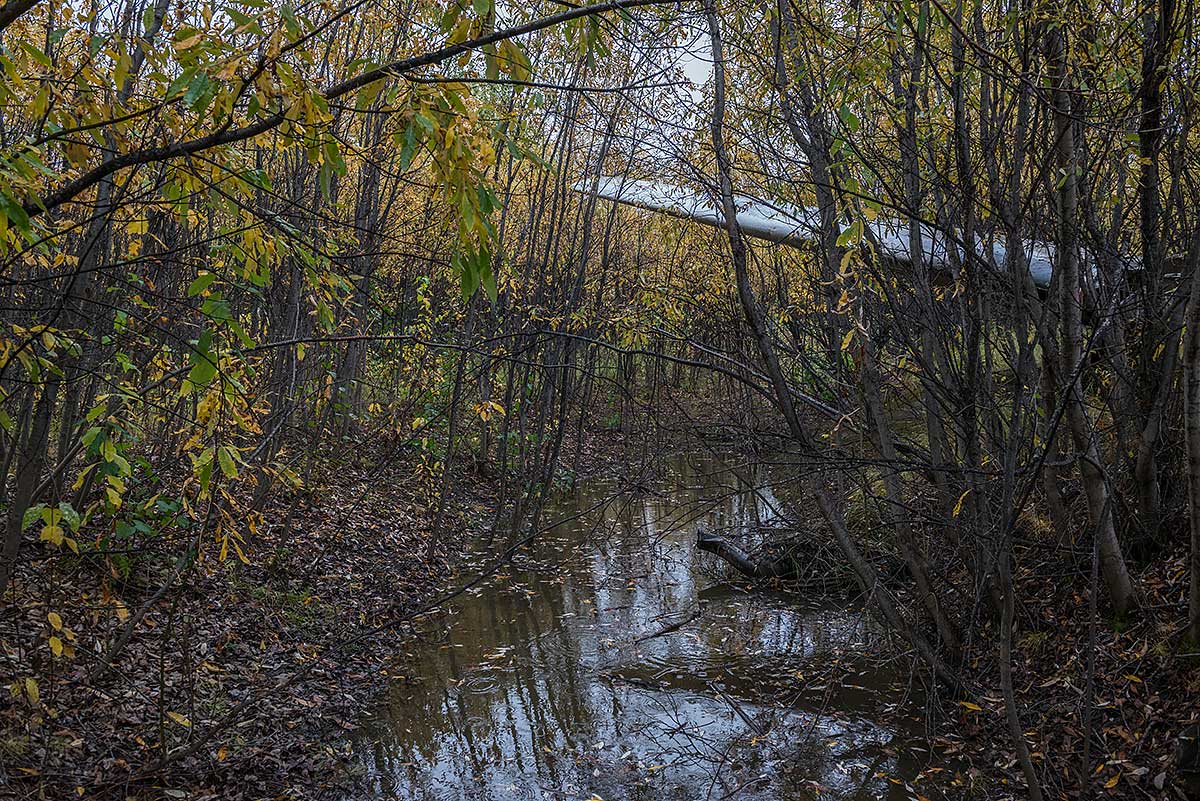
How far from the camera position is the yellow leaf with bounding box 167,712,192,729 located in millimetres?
4539

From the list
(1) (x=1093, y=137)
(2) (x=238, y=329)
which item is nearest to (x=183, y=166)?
(2) (x=238, y=329)

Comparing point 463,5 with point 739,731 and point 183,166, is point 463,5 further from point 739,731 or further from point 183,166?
point 739,731

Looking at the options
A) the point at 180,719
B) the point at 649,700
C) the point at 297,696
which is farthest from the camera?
the point at 649,700

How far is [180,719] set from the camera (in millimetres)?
4578

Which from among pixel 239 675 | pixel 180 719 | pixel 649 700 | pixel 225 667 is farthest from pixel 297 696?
pixel 649 700

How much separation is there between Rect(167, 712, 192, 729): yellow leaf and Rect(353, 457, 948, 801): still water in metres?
1.01

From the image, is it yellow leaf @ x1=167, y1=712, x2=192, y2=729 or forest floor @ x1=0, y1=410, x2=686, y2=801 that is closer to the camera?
forest floor @ x1=0, y1=410, x2=686, y2=801

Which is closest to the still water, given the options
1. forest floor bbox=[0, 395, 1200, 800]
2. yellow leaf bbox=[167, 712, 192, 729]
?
forest floor bbox=[0, 395, 1200, 800]

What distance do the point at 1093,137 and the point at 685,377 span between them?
1882 centimetres

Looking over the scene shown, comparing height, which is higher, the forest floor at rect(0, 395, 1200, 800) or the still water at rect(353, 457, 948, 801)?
the forest floor at rect(0, 395, 1200, 800)

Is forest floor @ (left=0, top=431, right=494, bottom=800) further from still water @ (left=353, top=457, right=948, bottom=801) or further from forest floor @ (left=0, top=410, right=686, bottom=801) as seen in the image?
still water @ (left=353, top=457, right=948, bottom=801)

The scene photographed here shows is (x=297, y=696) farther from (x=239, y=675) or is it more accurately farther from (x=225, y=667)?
(x=225, y=667)

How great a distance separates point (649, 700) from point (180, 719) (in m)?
3.07

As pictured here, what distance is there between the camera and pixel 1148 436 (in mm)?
4734
